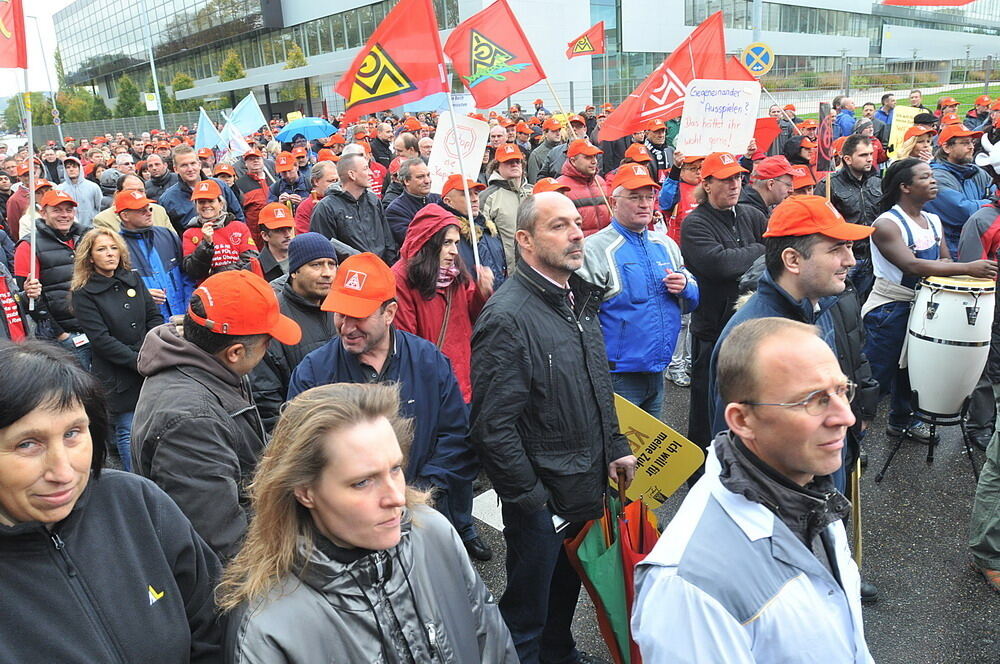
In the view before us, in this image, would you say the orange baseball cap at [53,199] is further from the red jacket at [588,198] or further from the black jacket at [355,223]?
the red jacket at [588,198]

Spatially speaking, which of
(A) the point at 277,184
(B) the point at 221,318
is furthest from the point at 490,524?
(A) the point at 277,184

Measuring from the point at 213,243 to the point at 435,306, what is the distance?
111 inches

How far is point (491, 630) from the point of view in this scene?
6.87 ft

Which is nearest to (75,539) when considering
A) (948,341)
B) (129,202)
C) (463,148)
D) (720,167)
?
(720,167)

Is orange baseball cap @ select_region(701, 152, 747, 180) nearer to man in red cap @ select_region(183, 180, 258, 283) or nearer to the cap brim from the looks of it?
the cap brim

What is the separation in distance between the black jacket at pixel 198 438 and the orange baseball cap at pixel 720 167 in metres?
3.77

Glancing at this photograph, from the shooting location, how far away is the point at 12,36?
18.4ft

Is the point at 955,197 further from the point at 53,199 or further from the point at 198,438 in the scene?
the point at 53,199

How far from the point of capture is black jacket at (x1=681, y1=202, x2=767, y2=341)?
5.25 m

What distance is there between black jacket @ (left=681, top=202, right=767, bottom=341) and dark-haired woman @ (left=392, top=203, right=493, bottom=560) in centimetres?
175

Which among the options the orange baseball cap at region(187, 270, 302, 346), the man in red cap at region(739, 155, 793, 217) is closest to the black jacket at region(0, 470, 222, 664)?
the orange baseball cap at region(187, 270, 302, 346)

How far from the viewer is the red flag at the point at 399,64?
5.65m

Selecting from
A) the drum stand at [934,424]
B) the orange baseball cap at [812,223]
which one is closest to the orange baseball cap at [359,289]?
the orange baseball cap at [812,223]

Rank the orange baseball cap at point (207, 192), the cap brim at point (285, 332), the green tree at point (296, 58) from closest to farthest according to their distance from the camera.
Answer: the cap brim at point (285, 332)
the orange baseball cap at point (207, 192)
the green tree at point (296, 58)
